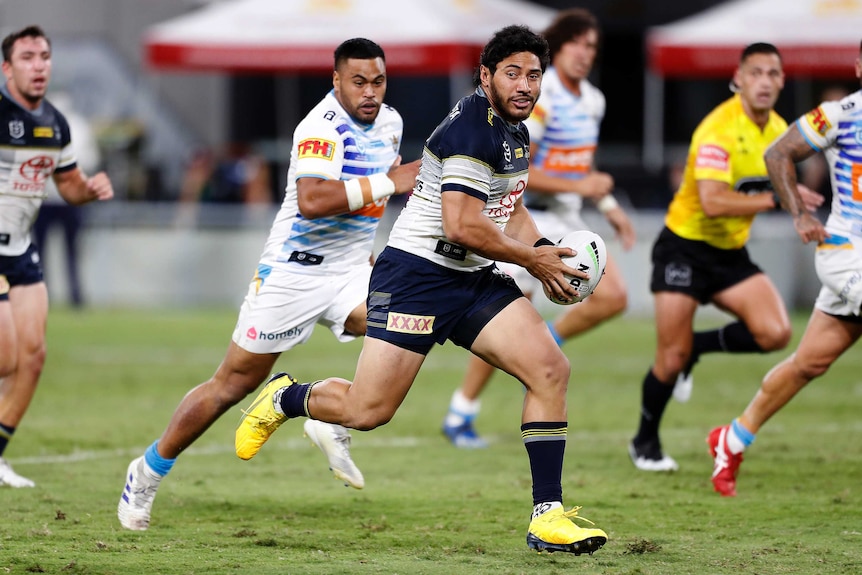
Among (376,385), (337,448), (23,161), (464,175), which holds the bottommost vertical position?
(337,448)

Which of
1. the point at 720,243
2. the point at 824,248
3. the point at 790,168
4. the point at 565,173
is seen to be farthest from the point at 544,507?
the point at 565,173

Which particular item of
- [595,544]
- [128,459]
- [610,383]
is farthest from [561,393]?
[610,383]

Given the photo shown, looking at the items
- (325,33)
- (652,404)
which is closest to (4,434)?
(652,404)

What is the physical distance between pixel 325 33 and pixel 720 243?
12.5m

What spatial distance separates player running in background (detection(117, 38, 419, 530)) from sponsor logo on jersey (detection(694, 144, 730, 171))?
2.28m

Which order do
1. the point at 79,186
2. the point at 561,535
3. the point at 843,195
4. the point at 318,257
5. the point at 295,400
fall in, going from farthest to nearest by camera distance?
1. the point at 79,186
2. the point at 843,195
3. the point at 318,257
4. the point at 295,400
5. the point at 561,535

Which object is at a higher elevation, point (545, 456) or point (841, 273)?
point (841, 273)

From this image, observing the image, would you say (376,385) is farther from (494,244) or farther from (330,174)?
(330,174)

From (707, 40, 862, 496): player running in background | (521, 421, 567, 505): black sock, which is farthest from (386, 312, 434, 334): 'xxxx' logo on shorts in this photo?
(707, 40, 862, 496): player running in background

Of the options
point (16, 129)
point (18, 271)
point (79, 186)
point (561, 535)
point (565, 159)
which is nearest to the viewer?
point (561, 535)

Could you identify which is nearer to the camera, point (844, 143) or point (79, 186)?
point (844, 143)

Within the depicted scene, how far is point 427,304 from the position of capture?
6695mm

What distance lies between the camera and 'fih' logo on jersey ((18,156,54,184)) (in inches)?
341

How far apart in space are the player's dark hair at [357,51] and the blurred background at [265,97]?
1086 centimetres
